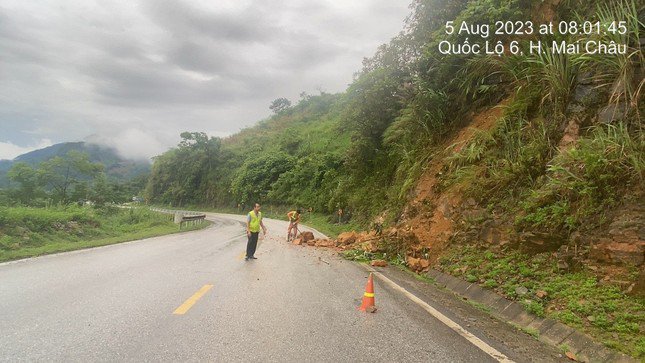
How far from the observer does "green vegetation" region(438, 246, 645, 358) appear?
181 inches

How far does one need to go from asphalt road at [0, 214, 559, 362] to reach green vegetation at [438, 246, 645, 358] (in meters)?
0.71

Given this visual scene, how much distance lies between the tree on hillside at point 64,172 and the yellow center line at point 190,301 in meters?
27.9

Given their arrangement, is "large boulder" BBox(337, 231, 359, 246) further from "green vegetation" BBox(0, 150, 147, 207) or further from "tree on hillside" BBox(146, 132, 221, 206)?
"tree on hillside" BBox(146, 132, 221, 206)

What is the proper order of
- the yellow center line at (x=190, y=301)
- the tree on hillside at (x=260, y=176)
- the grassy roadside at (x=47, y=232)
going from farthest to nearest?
the tree on hillside at (x=260, y=176), the grassy roadside at (x=47, y=232), the yellow center line at (x=190, y=301)

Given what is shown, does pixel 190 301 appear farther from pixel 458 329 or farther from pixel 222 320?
pixel 458 329

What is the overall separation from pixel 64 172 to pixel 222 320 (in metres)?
32.9

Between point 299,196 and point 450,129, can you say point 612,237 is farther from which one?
point 299,196

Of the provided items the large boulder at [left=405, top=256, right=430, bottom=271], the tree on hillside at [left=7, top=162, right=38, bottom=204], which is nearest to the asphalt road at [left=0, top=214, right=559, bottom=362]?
the large boulder at [left=405, top=256, right=430, bottom=271]

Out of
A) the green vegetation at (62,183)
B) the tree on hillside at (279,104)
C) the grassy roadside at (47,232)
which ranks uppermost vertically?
the tree on hillside at (279,104)

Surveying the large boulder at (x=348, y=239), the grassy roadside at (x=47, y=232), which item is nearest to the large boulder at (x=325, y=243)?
the large boulder at (x=348, y=239)

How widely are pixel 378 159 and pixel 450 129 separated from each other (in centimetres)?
828

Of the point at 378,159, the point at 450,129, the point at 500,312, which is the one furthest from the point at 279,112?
the point at 500,312

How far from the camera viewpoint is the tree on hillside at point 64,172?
2922 centimetres

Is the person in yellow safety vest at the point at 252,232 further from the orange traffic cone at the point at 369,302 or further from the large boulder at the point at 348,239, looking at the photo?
the orange traffic cone at the point at 369,302
